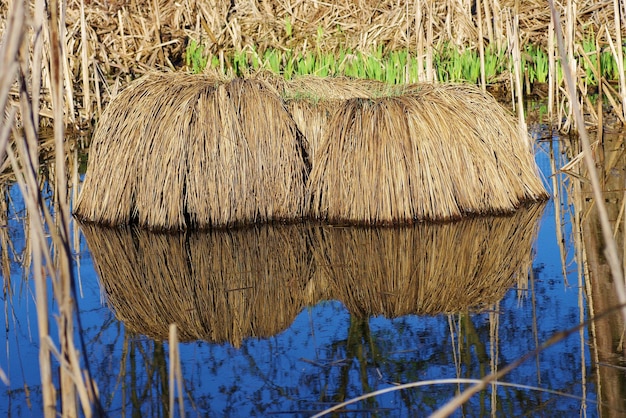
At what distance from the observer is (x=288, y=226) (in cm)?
528

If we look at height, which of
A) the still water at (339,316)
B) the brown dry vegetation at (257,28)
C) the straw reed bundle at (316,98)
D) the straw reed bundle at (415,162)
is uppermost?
the brown dry vegetation at (257,28)

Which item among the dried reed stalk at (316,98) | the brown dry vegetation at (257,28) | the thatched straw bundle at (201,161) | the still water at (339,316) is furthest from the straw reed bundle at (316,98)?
the brown dry vegetation at (257,28)

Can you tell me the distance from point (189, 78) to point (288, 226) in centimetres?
117

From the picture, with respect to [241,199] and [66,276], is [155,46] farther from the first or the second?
[66,276]

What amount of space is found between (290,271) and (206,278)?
418 millimetres

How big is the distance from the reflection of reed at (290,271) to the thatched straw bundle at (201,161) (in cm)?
13

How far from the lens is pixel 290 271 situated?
4539 millimetres

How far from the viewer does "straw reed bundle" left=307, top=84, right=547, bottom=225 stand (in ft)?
16.8

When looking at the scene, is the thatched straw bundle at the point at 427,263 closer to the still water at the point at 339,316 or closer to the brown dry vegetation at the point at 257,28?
A: the still water at the point at 339,316

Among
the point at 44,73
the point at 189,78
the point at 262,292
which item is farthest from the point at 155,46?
the point at 262,292

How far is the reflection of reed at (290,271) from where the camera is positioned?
4.02 meters

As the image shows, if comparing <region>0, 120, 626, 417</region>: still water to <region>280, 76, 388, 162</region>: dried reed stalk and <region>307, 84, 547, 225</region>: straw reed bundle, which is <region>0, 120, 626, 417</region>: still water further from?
<region>280, 76, 388, 162</region>: dried reed stalk

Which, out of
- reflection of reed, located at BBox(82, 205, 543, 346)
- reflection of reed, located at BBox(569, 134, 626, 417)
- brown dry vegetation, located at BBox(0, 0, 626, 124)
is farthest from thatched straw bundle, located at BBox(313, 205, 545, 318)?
brown dry vegetation, located at BBox(0, 0, 626, 124)

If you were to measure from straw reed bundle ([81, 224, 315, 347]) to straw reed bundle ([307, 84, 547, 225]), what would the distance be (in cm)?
37
